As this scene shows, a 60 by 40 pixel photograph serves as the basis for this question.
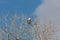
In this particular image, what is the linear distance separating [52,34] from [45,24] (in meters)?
1.13

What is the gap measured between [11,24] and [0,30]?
3.49 feet

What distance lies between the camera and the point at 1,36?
76.2 ft

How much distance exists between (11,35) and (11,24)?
97 cm

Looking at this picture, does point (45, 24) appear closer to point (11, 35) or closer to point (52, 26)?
point (52, 26)

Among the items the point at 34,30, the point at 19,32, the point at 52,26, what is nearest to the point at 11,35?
the point at 19,32

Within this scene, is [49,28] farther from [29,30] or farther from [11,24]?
[11,24]

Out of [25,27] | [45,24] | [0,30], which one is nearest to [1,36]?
[0,30]

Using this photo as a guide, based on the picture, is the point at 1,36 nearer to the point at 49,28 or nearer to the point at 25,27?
the point at 25,27

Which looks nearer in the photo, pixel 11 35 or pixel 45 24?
pixel 11 35

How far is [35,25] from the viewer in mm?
24812

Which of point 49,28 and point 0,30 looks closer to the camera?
point 0,30

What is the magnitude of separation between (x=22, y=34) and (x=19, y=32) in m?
0.34

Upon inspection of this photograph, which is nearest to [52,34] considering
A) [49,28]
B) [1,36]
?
[49,28]

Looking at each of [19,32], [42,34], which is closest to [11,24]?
[19,32]
